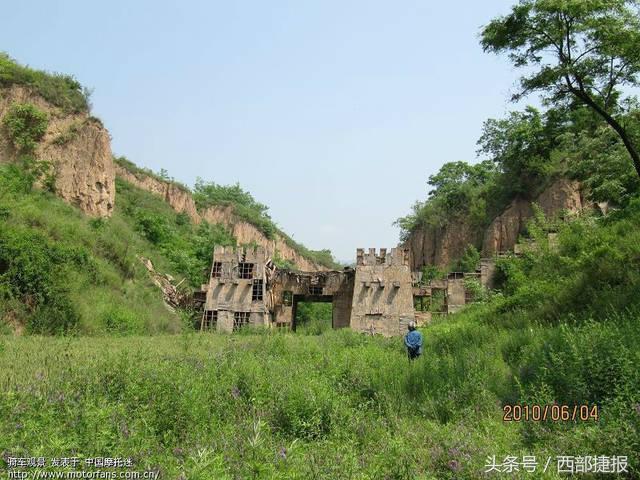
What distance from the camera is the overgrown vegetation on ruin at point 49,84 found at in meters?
26.7

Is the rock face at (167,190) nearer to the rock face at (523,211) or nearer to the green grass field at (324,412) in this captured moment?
the rock face at (523,211)

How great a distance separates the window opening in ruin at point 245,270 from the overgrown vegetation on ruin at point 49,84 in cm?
1201

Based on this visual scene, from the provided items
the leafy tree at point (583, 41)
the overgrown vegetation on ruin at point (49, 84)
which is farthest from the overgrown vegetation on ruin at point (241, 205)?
the leafy tree at point (583, 41)

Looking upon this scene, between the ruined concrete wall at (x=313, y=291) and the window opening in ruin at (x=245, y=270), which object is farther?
the ruined concrete wall at (x=313, y=291)

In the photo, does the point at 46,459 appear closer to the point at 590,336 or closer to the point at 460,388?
the point at 460,388

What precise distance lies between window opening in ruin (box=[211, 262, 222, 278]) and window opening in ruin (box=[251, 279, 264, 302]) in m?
1.97

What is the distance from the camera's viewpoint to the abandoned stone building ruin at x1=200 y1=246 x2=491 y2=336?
25.8 metres

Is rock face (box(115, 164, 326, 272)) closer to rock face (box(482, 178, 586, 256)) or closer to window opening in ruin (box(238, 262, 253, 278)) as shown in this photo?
window opening in ruin (box(238, 262, 253, 278))

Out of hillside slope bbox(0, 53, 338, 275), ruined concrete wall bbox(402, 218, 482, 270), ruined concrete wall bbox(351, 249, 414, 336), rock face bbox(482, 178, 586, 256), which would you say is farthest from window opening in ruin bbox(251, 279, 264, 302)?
rock face bbox(482, 178, 586, 256)

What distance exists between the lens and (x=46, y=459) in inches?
166

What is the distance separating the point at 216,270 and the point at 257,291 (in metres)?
2.53

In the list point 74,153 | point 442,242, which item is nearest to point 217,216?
point 442,242

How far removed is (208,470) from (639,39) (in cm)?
1341

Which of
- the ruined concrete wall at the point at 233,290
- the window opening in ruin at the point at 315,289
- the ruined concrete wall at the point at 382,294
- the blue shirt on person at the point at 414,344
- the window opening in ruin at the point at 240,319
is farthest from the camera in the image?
the window opening in ruin at the point at 315,289
